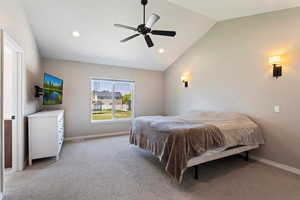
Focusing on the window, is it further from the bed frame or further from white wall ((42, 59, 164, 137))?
the bed frame

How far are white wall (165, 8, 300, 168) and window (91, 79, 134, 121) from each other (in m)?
2.61

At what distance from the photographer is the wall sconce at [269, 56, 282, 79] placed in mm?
2797

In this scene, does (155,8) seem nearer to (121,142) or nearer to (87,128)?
(121,142)

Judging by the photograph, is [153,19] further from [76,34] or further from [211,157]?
[211,157]

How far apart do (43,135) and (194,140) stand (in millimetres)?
2956

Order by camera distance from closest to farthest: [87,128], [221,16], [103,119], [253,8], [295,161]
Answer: [295,161], [253,8], [221,16], [87,128], [103,119]

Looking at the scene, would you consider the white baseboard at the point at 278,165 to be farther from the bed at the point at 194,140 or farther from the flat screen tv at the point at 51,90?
the flat screen tv at the point at 51,90

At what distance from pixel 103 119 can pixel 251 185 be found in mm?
4490

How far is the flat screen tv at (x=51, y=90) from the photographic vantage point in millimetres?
3448

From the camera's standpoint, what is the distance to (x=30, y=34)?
3195 mm

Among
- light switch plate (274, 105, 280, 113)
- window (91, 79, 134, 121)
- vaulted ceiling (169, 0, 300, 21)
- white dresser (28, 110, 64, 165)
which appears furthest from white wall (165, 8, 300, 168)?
white dresser (28, 110, 64, 165)

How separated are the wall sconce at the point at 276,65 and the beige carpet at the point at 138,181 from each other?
1.87m

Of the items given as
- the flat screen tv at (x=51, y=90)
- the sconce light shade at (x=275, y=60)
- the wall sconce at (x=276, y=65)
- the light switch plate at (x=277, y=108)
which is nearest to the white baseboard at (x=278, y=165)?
the light switch plate at (x=277, y=108)

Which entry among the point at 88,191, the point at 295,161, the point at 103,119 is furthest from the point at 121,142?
the point at 295,161
